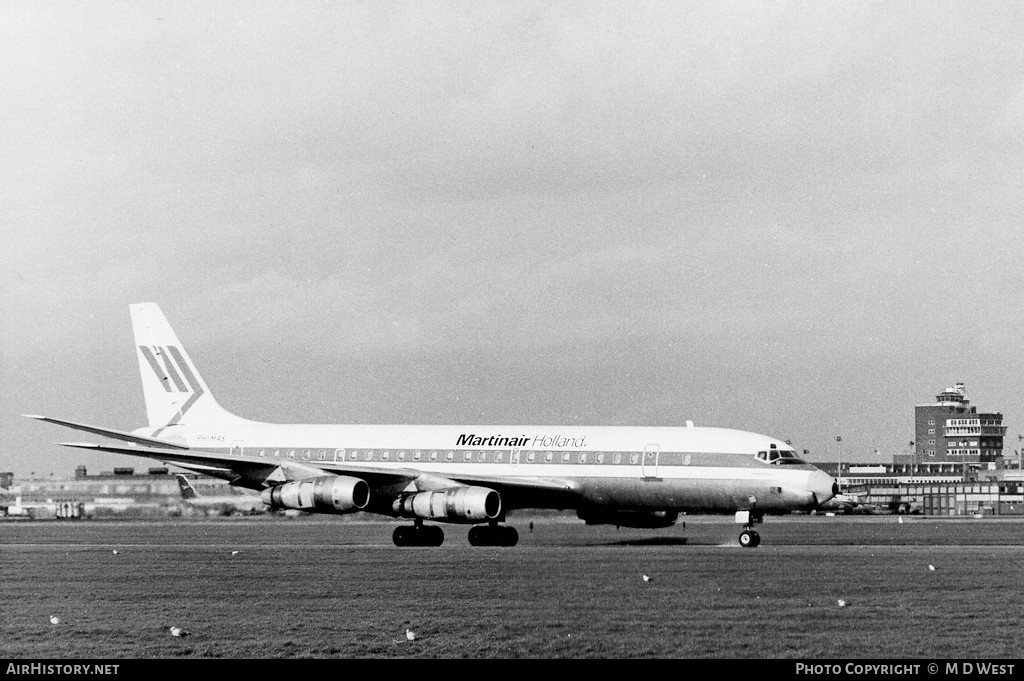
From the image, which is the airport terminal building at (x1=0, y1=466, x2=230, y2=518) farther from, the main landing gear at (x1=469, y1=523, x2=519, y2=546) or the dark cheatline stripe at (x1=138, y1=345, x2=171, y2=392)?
the main landing gear at (x1=469, y1=523, x2=519, y2=546)

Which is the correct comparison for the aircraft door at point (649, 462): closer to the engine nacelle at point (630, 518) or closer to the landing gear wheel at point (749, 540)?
the engine nacelle at point (630, 518)

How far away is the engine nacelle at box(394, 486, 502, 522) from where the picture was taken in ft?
146

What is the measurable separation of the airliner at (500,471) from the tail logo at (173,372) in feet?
13.0

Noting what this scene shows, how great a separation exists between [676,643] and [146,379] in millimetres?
43452

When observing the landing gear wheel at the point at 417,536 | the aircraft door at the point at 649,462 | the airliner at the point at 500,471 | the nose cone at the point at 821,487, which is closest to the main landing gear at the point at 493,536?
the airliner at the point at 500,471

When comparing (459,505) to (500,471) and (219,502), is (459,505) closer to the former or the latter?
(500,471)

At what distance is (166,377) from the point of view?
57656 mm

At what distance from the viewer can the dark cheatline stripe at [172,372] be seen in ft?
188

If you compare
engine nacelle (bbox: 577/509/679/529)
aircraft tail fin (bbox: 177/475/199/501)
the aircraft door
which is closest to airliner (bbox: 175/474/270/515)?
aircraft tail fin (bbox: 177/475/199/501)

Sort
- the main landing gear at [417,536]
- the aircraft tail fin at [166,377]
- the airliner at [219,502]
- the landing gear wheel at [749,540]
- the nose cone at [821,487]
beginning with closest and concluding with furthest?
the landing gear wheel at [749,540]
the nose cone at [821,487]
the main landing gear at [417,536]
the aircraft tail fin at [166,377]
the airliner at [219,502]

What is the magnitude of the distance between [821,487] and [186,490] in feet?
115

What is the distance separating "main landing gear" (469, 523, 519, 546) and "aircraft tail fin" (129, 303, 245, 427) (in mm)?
14714
